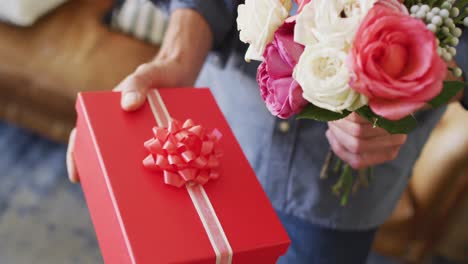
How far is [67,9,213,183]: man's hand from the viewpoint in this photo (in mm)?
807

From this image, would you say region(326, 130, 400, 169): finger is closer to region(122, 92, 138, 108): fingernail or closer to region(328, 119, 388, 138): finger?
region(328, 119, 388, 138): finger

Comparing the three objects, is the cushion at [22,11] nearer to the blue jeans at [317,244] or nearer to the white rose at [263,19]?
the blue jeans at [317,244]

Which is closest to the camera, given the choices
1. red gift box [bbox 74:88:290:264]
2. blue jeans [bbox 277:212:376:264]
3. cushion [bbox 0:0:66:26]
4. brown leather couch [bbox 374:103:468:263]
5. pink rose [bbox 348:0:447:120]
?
pink rose [bbox 348:0:447:120]

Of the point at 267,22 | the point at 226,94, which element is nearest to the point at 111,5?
the point at 226,94

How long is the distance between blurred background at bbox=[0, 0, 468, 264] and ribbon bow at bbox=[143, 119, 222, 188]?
986mm

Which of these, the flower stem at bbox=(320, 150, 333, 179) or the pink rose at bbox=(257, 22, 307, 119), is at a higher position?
the pink rose at bbox=(257, 22, 307, 119)

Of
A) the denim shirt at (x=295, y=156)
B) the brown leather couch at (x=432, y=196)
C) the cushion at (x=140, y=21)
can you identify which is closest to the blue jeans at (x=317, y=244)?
the denim shirt at (x=295, y=156)

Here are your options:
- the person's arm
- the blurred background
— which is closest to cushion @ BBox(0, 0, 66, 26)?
the blurred background

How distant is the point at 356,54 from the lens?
0.44m

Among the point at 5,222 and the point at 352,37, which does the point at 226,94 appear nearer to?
the point at 352,37

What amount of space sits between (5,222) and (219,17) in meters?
1.14

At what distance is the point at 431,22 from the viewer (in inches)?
18.1

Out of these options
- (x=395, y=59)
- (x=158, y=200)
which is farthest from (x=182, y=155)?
(x=395, y=59)

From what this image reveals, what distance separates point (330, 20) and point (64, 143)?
1.57 m
